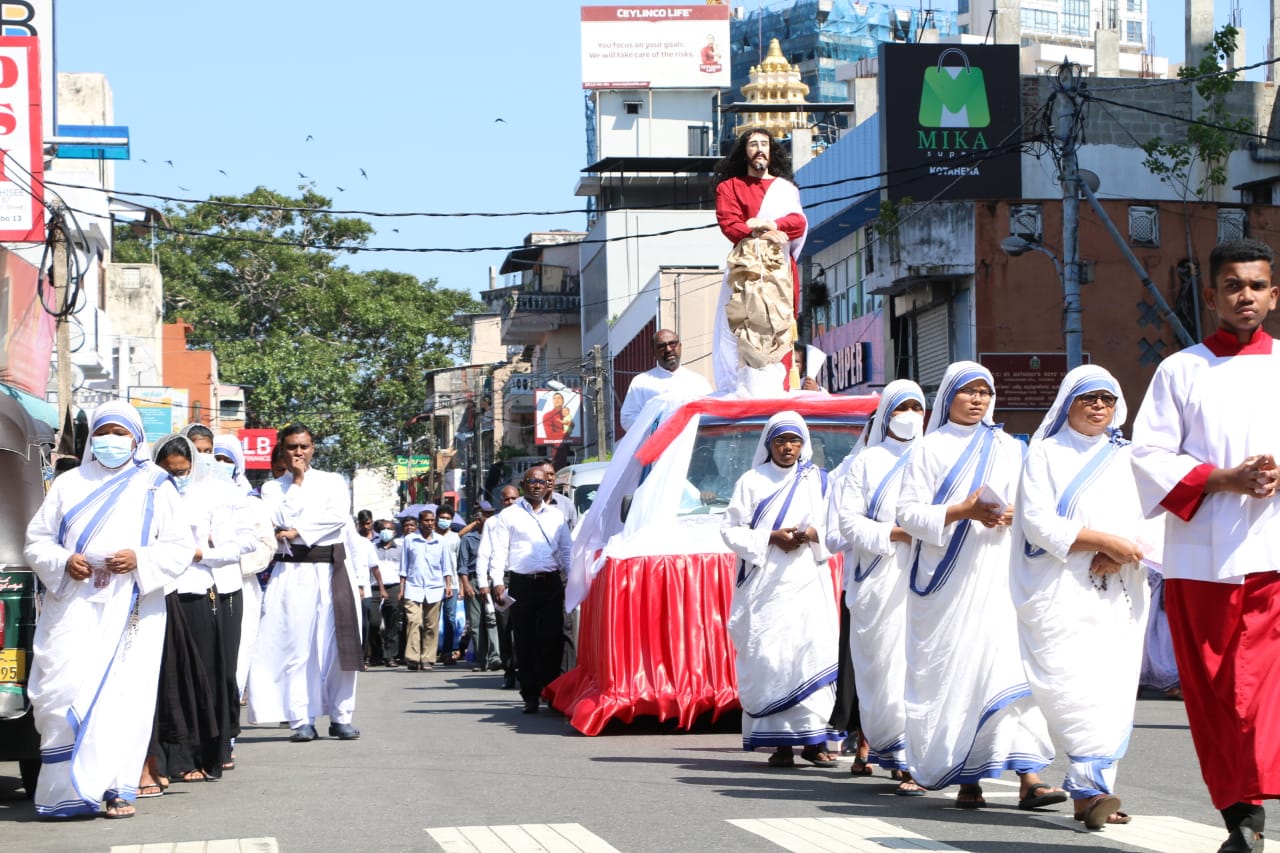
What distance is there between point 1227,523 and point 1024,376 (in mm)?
27500

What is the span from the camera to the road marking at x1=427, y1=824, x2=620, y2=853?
7430 mm

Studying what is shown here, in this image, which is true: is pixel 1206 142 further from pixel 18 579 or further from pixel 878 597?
pixel 18 579

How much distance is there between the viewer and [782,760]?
10.8 metres

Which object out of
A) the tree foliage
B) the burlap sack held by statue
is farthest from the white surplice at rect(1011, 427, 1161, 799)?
the tree foliage

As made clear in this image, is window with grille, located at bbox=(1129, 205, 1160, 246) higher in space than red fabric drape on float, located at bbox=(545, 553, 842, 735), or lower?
higher

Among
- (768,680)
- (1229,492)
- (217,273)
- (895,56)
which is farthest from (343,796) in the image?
(217,273)

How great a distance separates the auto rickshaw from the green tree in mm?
57685

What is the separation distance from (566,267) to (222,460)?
2551 inches

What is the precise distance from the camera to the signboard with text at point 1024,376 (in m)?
33.5

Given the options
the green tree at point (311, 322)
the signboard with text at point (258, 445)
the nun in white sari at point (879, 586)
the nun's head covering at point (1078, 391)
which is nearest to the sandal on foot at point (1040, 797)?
the nun in white sari at point (879, 586)

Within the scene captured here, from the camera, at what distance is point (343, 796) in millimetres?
9539

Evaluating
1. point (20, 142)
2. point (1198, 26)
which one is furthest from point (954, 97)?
point (20, 142)

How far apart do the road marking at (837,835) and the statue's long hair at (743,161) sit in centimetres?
713

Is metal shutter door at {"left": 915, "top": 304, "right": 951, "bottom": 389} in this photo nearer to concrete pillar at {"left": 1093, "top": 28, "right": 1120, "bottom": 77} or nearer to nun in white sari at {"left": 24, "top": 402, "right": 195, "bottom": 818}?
concrete pillar at {"left": 1093, "top": 28, "right": 1120, "bottom": 77}
